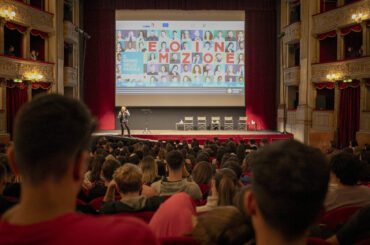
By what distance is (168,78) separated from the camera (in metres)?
20.9

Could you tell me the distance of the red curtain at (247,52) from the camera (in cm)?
2092

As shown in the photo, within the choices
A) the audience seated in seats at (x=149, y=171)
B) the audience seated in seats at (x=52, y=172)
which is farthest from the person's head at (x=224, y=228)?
the audience seated in seats at (x=149, y=171)

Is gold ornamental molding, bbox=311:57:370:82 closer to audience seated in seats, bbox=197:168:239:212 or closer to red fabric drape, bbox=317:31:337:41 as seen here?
red fabric drape, bbox=317:31:337:41

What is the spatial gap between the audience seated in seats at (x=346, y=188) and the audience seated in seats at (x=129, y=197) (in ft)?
4.77

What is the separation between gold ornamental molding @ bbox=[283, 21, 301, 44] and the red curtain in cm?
228

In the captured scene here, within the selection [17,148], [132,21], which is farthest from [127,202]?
[132,21]

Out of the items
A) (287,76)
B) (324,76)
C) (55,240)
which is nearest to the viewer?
(55,240)

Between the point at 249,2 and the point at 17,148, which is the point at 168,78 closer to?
the point at 249,2

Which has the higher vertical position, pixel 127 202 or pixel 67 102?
pixel 67 102

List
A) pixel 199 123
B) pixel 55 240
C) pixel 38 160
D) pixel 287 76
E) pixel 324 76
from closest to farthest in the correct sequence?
pixel 55 240, pixel 38 160, pixel 324 76, pixel 287 76, pixel 199 123

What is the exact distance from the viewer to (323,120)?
54.6 ft

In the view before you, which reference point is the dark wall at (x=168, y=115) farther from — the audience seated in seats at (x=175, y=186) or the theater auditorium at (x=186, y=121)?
the audience seated in seats at (x=175, y=186)

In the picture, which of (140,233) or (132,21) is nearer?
(140,233)

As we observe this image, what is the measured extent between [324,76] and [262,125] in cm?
569
